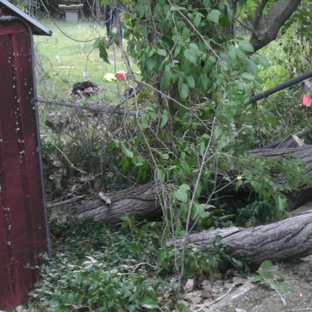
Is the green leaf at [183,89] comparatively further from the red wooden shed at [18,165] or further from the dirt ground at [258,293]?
the dirt ground at [258,293]

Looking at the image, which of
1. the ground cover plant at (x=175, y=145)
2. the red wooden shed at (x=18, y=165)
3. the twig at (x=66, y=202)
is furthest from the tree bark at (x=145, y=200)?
the red wooden shed at (x=18, y=165)

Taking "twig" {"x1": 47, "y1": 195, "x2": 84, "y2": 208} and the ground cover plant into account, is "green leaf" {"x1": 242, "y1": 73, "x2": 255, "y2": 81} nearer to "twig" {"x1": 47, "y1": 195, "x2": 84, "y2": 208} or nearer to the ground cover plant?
the ground cover plant

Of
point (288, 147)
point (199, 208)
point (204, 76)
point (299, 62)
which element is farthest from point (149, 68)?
point (299, 62)

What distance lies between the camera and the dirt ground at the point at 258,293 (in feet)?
13.1

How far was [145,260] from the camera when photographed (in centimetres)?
464

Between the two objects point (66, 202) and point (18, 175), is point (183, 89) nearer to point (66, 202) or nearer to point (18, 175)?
point (18, 175)

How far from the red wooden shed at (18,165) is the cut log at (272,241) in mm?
1070

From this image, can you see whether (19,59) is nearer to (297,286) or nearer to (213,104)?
(213,104)

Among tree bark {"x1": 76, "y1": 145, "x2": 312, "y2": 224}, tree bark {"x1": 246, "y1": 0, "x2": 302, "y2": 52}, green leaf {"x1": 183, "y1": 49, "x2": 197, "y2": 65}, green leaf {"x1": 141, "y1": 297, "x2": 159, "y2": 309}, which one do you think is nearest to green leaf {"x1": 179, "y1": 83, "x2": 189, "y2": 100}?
green leaf {"x1": 183, "y1": 49, "x2": 197, "y2": 65}

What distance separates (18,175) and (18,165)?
7cm

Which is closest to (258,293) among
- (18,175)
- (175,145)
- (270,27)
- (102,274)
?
(102,274)

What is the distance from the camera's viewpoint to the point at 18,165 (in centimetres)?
446

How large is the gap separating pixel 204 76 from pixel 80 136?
195 cm

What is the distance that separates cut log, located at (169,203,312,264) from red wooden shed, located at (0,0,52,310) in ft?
3.51
